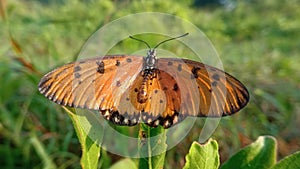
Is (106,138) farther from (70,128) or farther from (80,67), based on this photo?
(80,67)

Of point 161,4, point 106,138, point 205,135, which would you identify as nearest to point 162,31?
point 161,4

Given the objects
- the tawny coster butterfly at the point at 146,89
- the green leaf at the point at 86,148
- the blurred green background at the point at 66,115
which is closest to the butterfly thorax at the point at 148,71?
the tawny coster butterfly at the point at 146,89

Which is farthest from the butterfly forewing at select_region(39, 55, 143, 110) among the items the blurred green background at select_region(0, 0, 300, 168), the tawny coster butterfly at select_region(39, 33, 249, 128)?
the blurred green background at select_region(0, 0, 300, 168)

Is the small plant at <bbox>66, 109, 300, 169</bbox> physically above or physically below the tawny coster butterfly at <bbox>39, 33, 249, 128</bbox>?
below

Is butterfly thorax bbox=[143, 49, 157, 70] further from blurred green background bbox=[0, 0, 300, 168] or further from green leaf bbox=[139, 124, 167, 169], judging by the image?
blurred green background bbox=[0, 0, 300, 168]

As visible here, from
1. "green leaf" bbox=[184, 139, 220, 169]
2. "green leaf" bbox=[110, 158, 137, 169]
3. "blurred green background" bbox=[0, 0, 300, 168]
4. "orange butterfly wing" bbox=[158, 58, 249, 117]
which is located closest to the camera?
"green leaf" bbox=[184, 139, 220, 169]

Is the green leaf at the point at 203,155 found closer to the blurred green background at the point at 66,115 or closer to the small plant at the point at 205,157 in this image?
the small plant at the point at 205,157

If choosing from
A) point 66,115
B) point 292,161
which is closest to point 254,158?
point 292,161

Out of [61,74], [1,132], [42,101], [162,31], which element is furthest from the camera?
[162,31]
